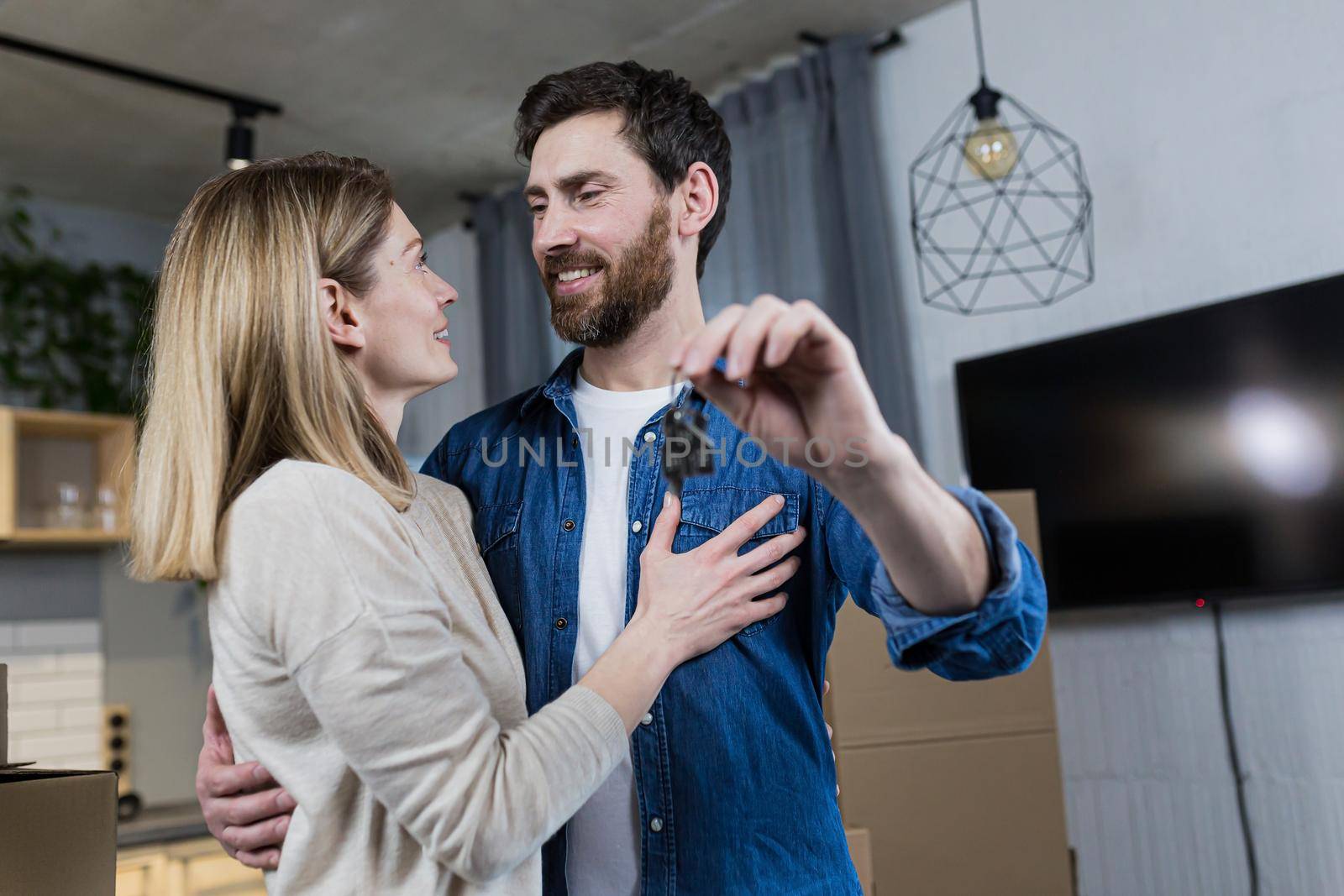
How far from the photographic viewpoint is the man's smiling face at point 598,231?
4.92 feet

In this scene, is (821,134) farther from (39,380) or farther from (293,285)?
(39,380)

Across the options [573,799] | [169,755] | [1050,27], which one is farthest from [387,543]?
[169,755]

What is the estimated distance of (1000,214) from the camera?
3.08 meters

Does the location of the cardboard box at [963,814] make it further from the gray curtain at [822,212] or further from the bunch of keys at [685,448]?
the bunch of keys at [685,448]

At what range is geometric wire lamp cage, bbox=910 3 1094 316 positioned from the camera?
114 inches

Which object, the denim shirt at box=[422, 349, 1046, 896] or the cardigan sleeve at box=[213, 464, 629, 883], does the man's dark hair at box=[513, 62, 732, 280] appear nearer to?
the denim shirt at box=[422, 349, 1046, 896]

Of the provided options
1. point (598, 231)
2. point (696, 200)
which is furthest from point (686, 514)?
point (696, 200)

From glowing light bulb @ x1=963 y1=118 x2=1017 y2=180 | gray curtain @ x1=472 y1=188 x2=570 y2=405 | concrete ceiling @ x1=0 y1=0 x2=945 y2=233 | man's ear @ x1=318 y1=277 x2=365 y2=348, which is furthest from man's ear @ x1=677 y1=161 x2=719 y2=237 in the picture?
gray curtain @ x1=472 y1=188 x2=570 y2=405

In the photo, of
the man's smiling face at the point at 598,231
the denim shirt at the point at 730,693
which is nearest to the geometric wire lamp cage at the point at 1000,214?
the man's smiling face at the point at 598,231

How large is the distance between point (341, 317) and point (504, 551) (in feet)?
1.16

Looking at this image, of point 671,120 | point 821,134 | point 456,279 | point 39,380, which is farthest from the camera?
point 456,279

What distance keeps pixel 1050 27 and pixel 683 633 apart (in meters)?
2.48

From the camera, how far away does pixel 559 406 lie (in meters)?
1.50

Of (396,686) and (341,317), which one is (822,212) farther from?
(396,686)
